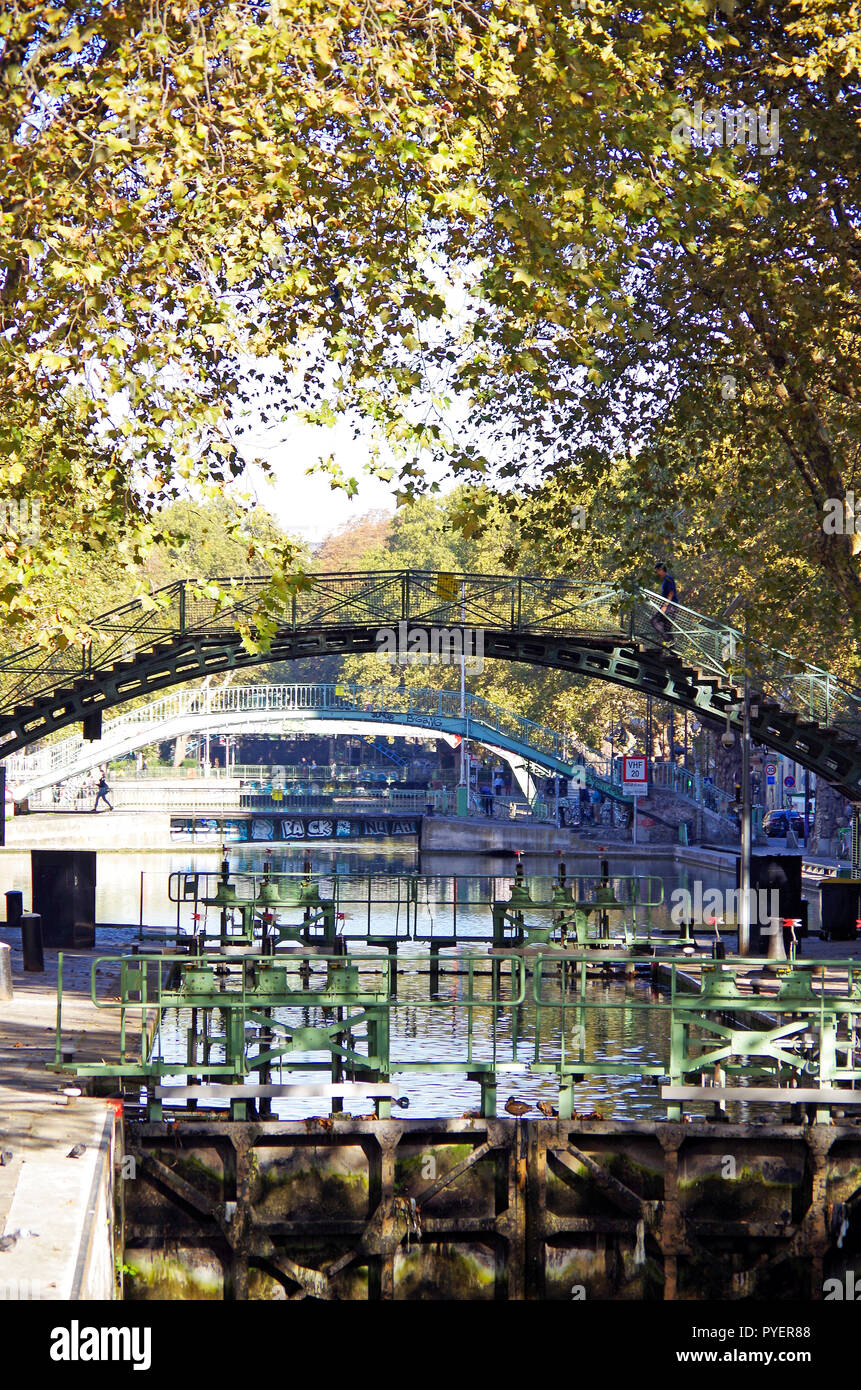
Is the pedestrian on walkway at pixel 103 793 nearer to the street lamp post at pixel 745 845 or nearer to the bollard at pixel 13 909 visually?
the bollard at pixel 13 909

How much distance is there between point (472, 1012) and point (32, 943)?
6229mm

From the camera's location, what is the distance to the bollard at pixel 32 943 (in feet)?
73.2

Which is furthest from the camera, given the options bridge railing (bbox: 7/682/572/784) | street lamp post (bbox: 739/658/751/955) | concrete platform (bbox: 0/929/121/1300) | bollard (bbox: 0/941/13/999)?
bridge railing (bbox: 7/682/572/784)

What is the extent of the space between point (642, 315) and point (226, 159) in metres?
10.0

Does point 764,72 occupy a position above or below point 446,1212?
above

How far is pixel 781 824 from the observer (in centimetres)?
6294

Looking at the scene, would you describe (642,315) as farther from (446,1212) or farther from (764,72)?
(446,1212)

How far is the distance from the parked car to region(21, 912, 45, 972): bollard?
136 ft

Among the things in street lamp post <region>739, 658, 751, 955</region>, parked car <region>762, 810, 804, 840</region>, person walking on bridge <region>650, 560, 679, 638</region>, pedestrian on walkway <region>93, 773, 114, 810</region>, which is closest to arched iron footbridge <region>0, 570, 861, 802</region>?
person walking on bridge <region>650, 560, 679, 638</region>

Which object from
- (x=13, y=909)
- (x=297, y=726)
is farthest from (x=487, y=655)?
(x=297, y=726)

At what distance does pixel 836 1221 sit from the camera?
49.1ft

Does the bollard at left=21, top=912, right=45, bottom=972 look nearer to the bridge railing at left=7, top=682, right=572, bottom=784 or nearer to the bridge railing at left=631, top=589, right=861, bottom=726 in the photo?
the bridge railing at left=631, top=589, right=861, bottom=726

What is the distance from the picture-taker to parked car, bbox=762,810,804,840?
6197 cm
